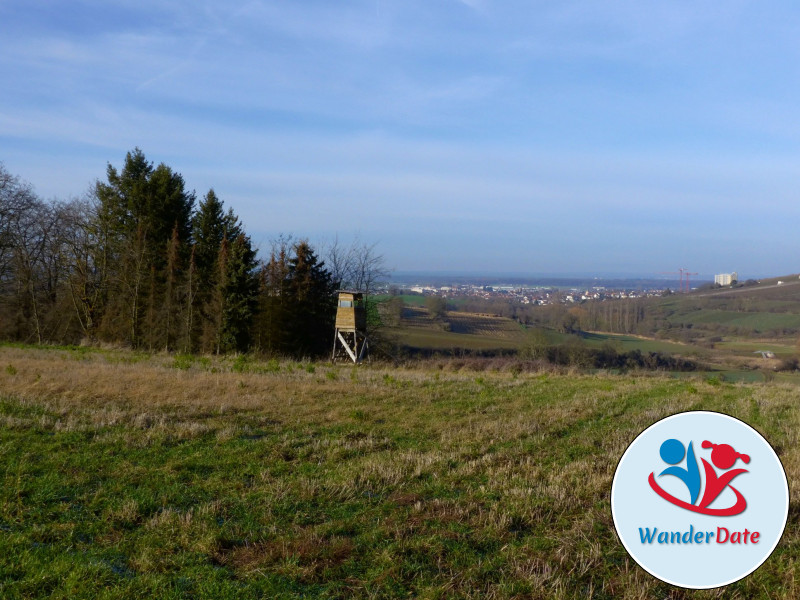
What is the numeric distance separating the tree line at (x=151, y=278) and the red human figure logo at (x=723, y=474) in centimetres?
2771

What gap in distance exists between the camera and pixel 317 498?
619cm

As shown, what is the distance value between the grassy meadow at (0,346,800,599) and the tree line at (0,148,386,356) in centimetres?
1704

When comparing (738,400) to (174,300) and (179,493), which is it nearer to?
(179,493)

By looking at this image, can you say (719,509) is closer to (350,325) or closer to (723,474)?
(723,474)

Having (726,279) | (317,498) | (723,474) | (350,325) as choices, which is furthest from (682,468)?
(726,279)

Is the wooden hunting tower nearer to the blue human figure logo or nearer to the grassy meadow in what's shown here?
the grassy meadow

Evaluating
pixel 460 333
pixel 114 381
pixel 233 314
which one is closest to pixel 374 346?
pixel 233 314

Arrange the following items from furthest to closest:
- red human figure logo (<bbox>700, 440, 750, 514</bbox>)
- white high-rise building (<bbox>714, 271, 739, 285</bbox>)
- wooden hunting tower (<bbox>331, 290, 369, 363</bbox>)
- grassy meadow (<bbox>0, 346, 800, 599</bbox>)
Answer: white high-rise building (<bbox>714, 271, 739, 285</bbox>)
wooden hunting tower (<bbox>331, 290, 369, 363</bbox>)
grassy meadow (<bbox>0, 346, 800, 599</bbox>)
red human figure logo (<bbox>700, 440, 750, 514</bbox>)

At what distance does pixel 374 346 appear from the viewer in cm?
3519

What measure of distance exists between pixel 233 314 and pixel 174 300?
12.5ft

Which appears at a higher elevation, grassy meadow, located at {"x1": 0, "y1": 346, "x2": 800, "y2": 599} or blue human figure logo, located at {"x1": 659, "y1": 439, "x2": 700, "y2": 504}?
blue human figure logo, located at {"x1": 659, "y1": 439, "x2": 700, "y2": 504}

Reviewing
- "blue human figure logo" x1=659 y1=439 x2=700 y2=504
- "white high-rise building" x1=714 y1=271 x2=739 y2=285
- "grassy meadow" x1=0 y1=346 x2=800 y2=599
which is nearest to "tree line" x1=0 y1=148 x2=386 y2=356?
"grassy meadow" x1=0 y1=346 x2=800 y2=599

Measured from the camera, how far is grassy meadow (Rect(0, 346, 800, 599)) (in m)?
4.30

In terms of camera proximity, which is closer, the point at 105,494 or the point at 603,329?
the point at 105,494
